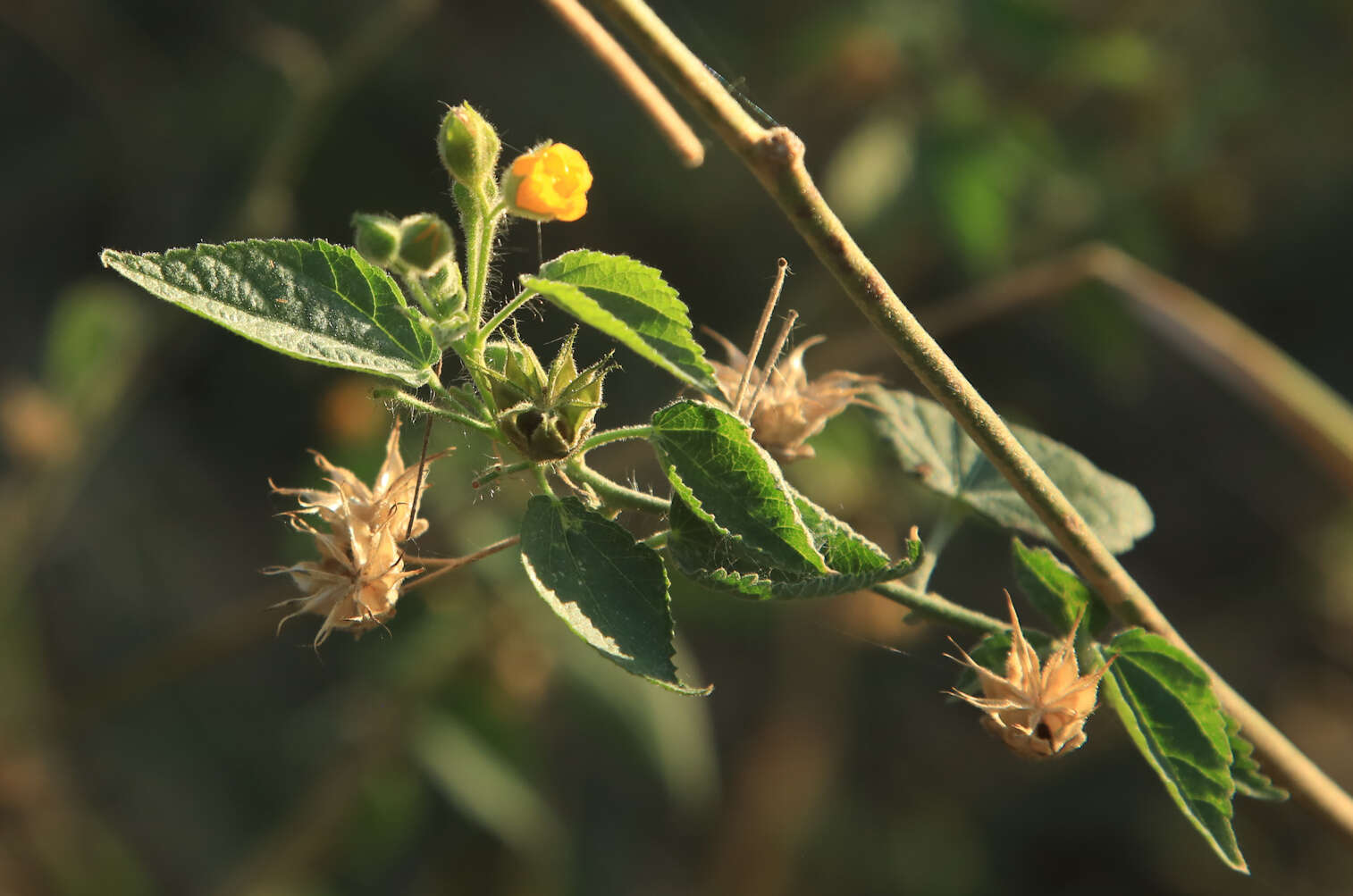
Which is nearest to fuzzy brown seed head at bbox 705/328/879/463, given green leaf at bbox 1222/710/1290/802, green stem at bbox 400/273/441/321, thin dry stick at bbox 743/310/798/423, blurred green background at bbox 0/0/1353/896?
thin dry stick at bbox 743/310/798/423

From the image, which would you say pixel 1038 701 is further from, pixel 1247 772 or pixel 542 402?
pixel 542 402

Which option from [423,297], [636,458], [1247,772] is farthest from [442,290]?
[636,458]

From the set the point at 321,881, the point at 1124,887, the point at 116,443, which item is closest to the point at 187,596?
the point at 116,443

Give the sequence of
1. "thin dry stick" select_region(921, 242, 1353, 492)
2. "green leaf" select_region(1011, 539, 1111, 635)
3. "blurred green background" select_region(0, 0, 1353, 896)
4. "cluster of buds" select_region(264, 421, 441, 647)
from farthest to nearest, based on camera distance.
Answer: "blurred green background" select_region(0, 0, 1353, 896)
"thin dry stick" select_region(921, 242, 1353, 492)
"green leaf" select_region(1011, 539, 1111, 635)
"cluster of buds" select_region(264, 421, 441, 647)

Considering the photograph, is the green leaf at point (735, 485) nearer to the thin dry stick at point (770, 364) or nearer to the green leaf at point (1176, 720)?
the thin dry stick at point (770, 364)

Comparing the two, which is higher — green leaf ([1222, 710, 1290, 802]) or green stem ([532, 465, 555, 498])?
green stem ([532, 465, 555, 498])

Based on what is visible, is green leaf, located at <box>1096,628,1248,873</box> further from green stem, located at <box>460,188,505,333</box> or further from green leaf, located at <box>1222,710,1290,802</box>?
green stem, located at <box>460,188,505,333</box>
